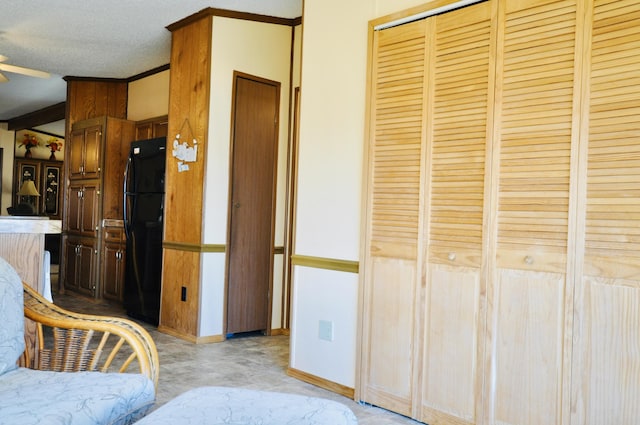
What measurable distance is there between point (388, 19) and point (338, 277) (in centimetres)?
145

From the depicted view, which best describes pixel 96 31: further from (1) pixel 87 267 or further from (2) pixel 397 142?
(2) pixel 397 142

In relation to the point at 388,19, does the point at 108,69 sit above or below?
above

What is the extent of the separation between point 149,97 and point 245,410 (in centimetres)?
512

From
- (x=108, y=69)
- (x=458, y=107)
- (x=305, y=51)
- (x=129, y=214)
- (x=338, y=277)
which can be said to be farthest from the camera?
(x=108, y=69)

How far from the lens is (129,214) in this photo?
16.1 feet

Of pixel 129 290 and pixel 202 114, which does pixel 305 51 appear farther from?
pixel 129 290

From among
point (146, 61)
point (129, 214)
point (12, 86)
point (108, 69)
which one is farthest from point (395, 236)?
point (12, 86)

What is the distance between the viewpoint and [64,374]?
5.74 ft

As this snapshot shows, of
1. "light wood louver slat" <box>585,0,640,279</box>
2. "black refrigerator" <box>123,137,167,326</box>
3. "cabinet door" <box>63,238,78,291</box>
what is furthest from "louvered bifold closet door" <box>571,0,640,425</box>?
"cabinet door" <box>63,238,78,291</box>

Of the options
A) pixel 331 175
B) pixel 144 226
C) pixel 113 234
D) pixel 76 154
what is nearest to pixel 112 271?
pixel 113 234

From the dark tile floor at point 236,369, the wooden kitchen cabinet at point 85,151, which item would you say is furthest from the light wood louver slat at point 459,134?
the wooden kitchen cabinet at point 85,151

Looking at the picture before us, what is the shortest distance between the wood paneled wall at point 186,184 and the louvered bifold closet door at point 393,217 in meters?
1.80

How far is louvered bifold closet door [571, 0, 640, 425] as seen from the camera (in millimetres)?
1937

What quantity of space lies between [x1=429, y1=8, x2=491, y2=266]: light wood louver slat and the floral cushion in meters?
1.78
